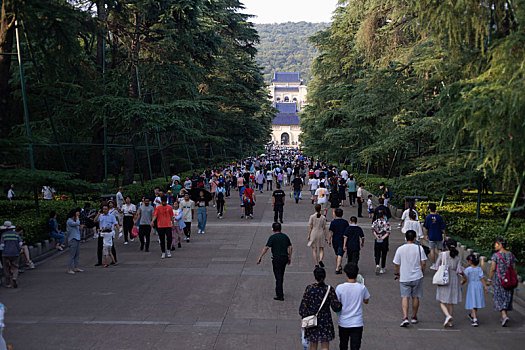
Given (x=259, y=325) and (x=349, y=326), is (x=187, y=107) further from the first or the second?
(x=349, y=326)

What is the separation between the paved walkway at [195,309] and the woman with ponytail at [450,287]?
0.29 m

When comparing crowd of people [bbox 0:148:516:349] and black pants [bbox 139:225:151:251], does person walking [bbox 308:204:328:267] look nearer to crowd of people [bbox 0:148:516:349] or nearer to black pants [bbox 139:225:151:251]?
crowd of people [bbox 0:148:516:349]

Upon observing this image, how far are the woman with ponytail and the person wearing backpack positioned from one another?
1.97 ft

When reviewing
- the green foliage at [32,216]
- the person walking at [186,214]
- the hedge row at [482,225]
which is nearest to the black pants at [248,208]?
the person walking at [186,214]

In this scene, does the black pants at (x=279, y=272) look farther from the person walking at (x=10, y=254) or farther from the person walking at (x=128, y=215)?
the person walking at (x=128, y=215)

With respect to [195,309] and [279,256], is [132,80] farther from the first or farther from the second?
[195,309]

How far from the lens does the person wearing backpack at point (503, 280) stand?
8531mm

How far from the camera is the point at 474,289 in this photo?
859cm

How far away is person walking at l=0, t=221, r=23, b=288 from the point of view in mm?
11188

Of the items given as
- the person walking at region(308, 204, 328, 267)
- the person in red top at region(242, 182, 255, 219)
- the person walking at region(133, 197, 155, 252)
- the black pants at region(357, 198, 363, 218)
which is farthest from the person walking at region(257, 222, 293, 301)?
the black pants at region(357, 198, 363, 218)

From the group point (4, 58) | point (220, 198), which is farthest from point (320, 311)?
point (220, 198)

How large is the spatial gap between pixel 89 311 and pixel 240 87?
38183 millimetres

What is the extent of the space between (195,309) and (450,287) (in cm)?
440

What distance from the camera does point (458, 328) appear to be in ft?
27.7
